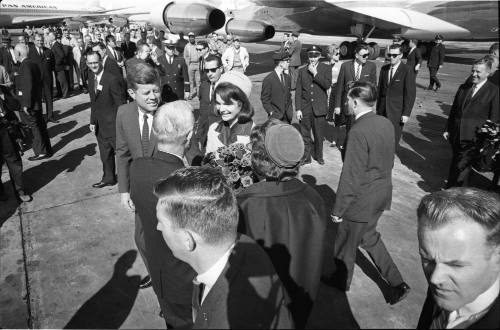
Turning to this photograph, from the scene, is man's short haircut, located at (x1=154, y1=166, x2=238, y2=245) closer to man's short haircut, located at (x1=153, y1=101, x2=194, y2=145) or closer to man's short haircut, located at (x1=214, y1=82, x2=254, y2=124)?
man's short haircut, located at (x1=153, y1=101, x2=194, y2=145)

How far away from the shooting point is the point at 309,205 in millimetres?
1845

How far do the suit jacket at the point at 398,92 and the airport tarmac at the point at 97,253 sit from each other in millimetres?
1073

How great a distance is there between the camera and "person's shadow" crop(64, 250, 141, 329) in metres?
2.95

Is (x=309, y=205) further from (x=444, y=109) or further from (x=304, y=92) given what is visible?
(x=444, y=109)

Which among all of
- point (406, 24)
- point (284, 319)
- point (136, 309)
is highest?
point (406, 24)

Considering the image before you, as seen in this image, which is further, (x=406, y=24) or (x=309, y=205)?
(x=406, y=24)

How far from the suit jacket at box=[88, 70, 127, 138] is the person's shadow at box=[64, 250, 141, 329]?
7.49 feet

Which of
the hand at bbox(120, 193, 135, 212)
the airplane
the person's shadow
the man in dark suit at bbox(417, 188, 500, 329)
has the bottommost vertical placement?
the person's shadow

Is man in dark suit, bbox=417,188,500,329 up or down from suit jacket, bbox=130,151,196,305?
up

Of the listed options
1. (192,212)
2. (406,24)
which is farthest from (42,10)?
(192,212)

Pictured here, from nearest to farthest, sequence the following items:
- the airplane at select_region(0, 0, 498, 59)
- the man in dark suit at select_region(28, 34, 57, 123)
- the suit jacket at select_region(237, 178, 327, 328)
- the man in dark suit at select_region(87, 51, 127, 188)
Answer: the suit jacket at select_region(237, 178, 327, 328), the man in dark suit at select_region(87, 51, 127, 188), the man in dark suit at select_region(28, 34, 57, 123), the airplane at select_region(0, 0, 498, 59)

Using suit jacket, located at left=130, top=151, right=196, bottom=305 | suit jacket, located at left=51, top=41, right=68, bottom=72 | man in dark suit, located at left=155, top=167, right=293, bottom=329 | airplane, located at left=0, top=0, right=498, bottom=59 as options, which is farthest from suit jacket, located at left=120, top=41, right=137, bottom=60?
man in dark suit, located at left=155, top=167, right=293, bottom=329

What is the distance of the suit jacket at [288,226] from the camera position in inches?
69.8

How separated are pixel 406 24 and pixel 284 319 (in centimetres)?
1661
